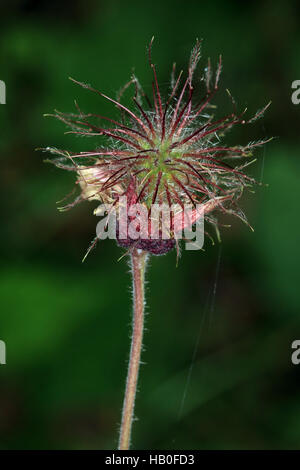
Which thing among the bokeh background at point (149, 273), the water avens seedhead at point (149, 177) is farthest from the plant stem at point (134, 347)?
the bokeh background at point (149, 273)

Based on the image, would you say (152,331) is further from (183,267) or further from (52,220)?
(52,220)

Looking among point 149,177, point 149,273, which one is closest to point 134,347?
point 149,177

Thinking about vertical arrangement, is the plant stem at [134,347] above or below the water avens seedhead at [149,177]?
below

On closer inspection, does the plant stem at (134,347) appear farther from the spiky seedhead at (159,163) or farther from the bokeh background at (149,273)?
the bokeh background at (149,273)

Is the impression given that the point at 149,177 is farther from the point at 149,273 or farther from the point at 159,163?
the point at 149,273

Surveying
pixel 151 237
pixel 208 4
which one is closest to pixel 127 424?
pixel 151 237
